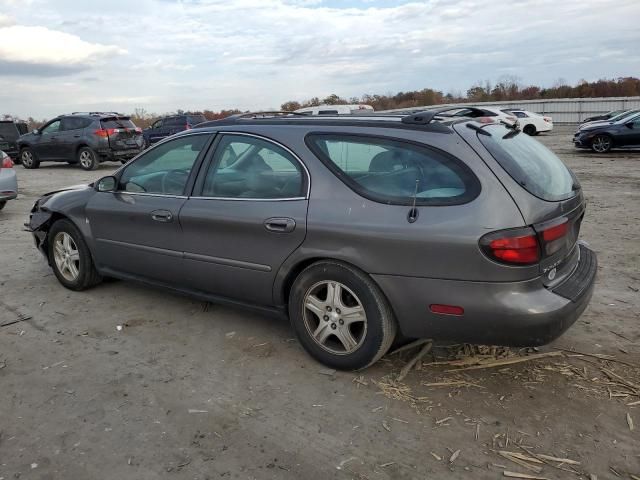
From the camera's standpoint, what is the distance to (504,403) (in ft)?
10.3

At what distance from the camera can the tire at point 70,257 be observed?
497 centimetres

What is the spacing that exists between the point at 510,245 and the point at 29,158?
18669mm

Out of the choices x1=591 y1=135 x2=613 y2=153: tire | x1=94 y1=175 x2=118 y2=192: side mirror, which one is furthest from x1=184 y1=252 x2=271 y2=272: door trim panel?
x1=591 y1=135 x2=613 y2=153: tire

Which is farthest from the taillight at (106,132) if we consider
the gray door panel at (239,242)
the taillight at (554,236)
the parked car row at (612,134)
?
the taillight at (554,236)

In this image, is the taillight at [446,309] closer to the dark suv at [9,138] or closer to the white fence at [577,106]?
the dark suv at [9,138]

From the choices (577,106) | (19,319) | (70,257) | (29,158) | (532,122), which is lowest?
(19,319)

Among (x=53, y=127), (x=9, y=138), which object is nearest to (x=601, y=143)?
(x=53, y=127)

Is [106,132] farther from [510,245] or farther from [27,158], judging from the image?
[510,245]

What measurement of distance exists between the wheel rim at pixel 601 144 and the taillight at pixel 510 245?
17.2m

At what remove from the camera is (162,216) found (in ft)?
13.8

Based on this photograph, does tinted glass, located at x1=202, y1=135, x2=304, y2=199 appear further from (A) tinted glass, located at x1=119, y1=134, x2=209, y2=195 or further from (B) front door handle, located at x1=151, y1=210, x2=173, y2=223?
(B) front door handle, located at x1=151, y1=210, x2=173, y2=223

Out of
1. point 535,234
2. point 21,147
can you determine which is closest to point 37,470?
point 535,234

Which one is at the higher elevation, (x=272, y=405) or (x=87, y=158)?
(x=87, y=158)

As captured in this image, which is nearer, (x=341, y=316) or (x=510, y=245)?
(x=510, y=245)
